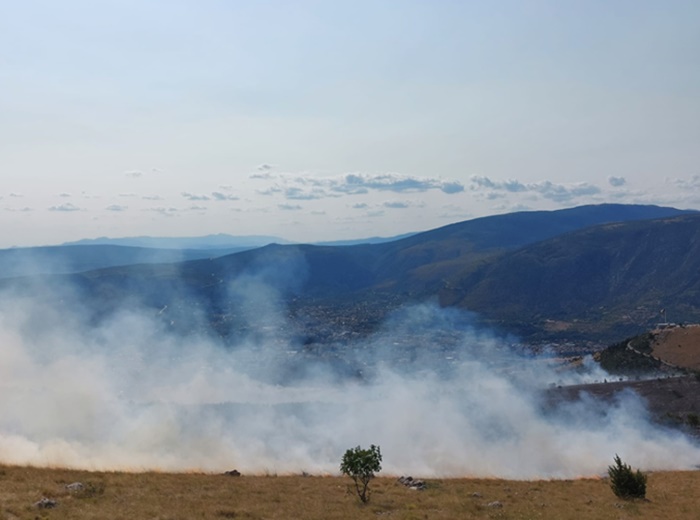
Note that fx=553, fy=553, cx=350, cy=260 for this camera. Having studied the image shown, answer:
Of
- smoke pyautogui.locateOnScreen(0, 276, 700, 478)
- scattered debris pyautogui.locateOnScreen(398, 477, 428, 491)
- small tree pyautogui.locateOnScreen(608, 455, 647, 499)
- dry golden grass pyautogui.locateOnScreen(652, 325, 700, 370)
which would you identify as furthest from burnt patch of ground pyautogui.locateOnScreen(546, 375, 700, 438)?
scattered debris pyautogui.locateOnScreen(398, 477, 428, 491)

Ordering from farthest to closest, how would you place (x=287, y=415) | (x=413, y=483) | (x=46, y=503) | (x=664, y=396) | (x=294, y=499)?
(x=287, y=415) → (x=664, y=396) → (x=413, y=483) → (x=294, y=499) → (x=46, y=503)

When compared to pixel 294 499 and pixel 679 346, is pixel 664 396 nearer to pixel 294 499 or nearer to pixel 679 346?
pixel 679 346

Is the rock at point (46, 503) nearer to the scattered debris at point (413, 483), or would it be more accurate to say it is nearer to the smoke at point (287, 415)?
the smoke at point (287, 415)

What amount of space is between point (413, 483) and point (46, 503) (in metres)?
26.8

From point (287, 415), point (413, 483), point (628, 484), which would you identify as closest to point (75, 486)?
point (413, 483)

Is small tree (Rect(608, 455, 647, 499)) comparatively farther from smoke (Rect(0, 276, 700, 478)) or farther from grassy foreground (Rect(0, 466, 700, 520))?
smoke (Rect(0, 276, 700, 478))

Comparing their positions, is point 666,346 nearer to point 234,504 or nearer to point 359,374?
point 359,374

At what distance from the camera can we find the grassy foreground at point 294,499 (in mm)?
30770

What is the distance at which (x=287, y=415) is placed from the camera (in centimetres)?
9375

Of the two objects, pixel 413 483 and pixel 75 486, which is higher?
pixel 75 486

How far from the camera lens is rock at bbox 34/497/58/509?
1152 inches

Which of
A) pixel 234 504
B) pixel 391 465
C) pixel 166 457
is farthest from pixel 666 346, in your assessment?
pixel 234 504

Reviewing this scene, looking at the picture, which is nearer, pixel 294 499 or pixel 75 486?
pixel 75 486

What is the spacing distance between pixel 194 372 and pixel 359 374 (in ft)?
137
